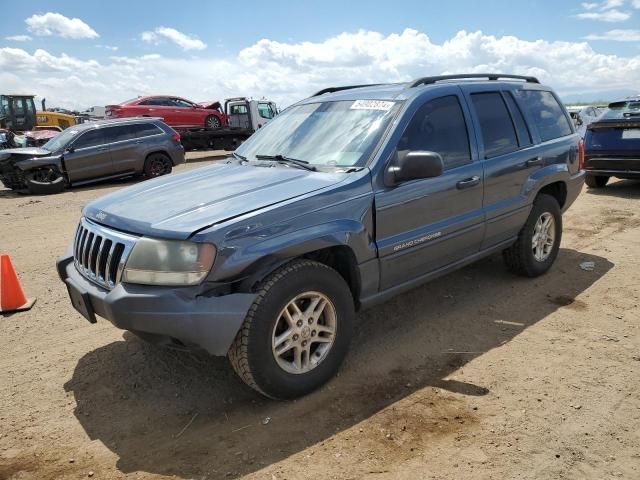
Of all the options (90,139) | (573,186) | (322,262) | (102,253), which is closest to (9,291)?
(102,253)

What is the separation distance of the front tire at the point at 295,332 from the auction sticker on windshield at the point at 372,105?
1.34 meters

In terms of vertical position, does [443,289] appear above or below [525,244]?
below

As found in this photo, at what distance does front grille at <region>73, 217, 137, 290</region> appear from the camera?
2.94 m

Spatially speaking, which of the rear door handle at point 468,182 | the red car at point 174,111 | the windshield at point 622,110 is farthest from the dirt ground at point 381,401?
the red car at point 174,111

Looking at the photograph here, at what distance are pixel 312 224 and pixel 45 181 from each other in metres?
Answer: 11.7

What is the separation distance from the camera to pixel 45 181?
12.7 metres

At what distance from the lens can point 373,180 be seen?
3396mm

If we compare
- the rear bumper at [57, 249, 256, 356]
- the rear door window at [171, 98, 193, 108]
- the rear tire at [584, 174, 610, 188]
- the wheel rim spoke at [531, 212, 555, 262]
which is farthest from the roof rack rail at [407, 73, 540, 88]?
the rear door window at [171, 98, 193, 108]

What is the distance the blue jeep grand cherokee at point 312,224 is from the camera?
279 centimetres

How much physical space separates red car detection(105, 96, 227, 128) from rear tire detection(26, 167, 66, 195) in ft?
23.8

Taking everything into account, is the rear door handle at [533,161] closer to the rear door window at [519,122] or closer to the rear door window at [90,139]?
the rear door window at [519,122]

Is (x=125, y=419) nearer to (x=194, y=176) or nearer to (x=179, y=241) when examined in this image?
(x=179, y=241)

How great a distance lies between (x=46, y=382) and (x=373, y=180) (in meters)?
2.61

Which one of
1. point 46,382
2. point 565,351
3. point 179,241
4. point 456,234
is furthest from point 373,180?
point 46,382
